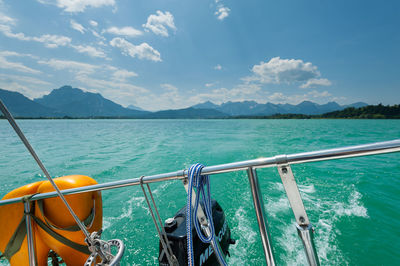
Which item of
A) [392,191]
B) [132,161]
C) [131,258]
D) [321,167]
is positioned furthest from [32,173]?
[392,191]

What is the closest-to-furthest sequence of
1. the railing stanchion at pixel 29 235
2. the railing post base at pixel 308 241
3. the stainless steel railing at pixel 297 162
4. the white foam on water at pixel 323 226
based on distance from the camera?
the stainless steel railing at pixel 297 162
the railing post base at pixel 308 241
the railing stanchion at pixel 29 235
the white foam on water at pixel 323 226

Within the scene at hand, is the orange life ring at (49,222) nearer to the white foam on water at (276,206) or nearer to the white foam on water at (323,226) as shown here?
the white foam on water at (323,226)

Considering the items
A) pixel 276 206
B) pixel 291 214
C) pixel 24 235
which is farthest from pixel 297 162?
pixel 276 206

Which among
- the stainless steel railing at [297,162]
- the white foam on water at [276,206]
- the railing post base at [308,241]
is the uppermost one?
the stainless steel railing at [297,162]

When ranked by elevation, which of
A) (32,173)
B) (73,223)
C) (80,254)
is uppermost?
(73,223)

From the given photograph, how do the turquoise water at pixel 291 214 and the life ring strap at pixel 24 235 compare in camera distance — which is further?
the turquoise water at pixel 291 214

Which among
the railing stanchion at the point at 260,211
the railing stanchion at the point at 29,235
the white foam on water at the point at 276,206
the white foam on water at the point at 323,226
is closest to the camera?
the railing stanchion at the point at 260,211

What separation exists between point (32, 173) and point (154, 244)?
32.2 feet

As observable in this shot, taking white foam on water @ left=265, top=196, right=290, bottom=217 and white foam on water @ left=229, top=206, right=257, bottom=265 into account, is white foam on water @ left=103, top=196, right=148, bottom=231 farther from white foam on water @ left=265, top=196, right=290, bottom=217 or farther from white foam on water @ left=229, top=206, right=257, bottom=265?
white foam on water @ left=265, top=196, right=290, bottom=217

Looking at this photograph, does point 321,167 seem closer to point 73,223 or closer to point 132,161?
point 73,223

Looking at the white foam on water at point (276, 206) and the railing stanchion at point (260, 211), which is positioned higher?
the railing stanchion at point (260, 211)

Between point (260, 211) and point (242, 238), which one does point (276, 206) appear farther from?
point (260, 211)

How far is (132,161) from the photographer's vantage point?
11258 millimetres

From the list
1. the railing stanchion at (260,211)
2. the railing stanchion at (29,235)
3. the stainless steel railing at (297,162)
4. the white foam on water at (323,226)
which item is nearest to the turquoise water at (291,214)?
the white foam on water at (323,226)
